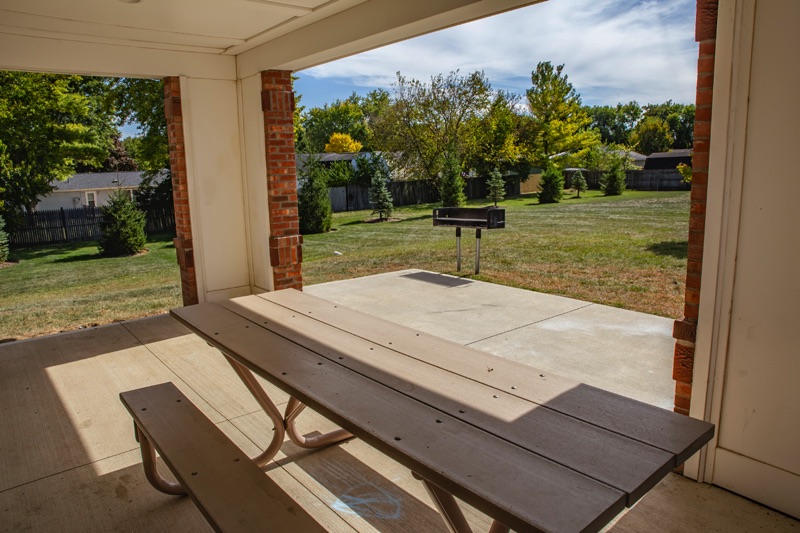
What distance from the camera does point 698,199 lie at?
2445mm

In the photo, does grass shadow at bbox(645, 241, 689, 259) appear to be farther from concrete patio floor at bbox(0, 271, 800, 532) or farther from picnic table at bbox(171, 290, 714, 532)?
picnic table at bbox(171, 290, 714, 532)

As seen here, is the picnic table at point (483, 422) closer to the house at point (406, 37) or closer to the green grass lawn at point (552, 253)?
the house at point (406, 37)

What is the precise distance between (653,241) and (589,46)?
32.5m

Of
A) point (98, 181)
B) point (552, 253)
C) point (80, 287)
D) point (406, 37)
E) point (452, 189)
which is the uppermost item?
point (406, 37)

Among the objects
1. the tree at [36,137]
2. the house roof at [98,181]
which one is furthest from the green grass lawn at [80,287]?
the house roof at [98,181]

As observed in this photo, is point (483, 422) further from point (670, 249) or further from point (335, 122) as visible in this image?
point (335, 122)

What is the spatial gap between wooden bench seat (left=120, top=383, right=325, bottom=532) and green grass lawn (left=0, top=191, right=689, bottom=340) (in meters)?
5.36

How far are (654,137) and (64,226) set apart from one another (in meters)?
50.9

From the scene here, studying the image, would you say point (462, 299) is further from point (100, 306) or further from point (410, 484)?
point (100, 306)

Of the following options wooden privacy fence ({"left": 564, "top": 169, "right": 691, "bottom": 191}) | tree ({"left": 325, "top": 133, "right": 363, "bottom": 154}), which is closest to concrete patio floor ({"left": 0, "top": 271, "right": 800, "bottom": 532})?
wooden privacy fence ({"left": 564, "top": 169, "right": 691, "bottom": 191})

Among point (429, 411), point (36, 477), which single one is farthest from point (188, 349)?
point (429, 411)

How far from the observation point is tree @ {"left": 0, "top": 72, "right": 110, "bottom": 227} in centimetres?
1728

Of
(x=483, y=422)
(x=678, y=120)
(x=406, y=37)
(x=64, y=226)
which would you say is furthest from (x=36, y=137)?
(x=678, y=120)

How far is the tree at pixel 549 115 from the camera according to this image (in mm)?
29531
